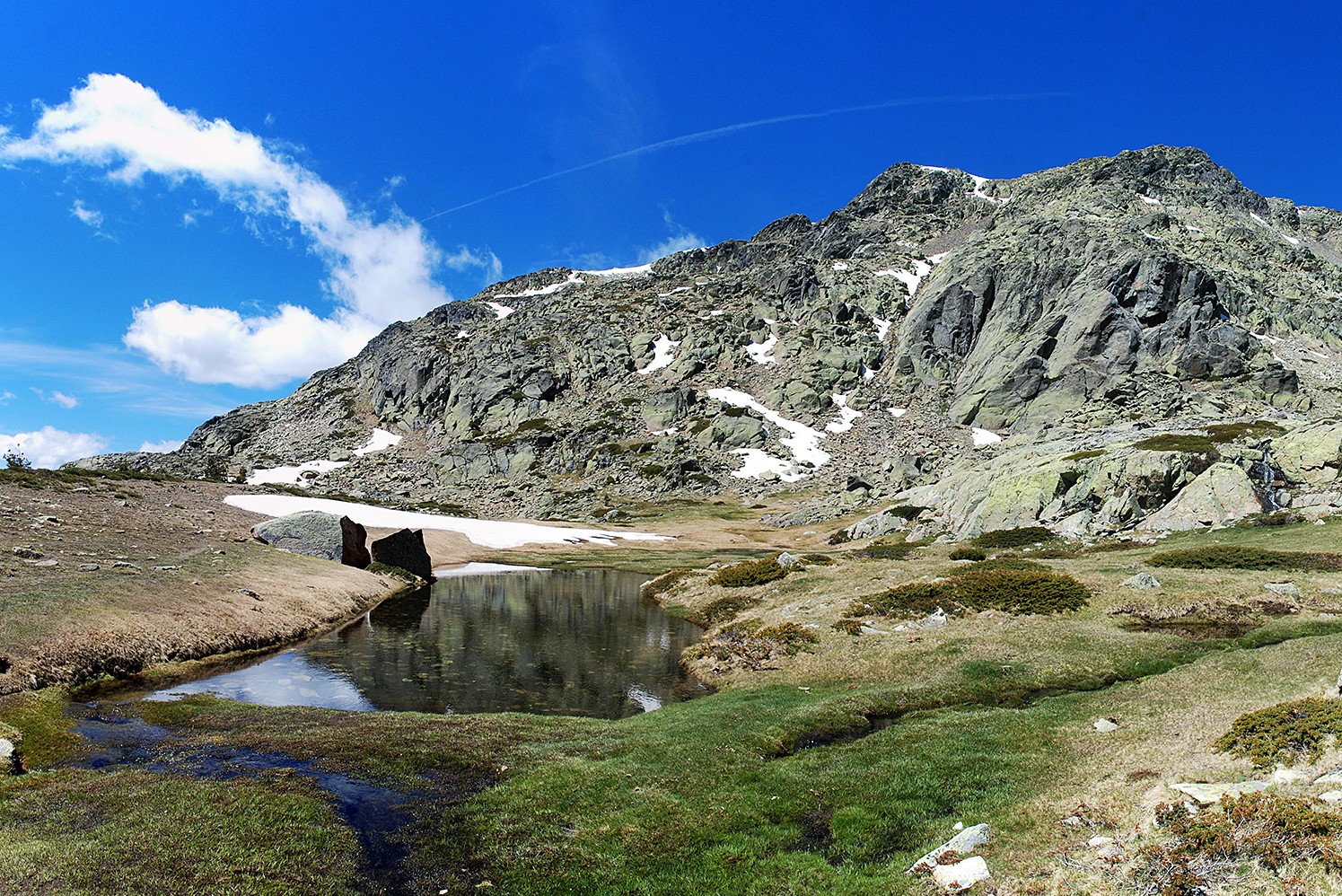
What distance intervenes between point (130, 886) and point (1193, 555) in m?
48.6

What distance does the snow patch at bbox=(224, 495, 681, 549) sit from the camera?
86.2m

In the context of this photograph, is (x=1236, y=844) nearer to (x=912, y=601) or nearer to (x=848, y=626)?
(x=848, y=626)

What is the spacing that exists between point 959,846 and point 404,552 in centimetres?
6174

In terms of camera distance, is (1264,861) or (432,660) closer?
(1264,861)

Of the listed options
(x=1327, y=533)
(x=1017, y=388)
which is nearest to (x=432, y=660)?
(x=1327, y=533)

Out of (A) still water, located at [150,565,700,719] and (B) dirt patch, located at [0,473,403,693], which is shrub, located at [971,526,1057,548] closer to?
(A) still water, located at [150,565,700,719]

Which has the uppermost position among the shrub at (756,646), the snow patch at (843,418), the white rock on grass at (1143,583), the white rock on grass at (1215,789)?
the snow patch at (843,418)

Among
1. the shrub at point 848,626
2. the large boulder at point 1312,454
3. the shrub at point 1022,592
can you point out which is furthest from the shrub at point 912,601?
the large boulder at point 1312,454

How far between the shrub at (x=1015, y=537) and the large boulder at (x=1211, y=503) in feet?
23.7

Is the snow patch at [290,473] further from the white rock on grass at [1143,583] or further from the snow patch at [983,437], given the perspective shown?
the white rock on grass at [1143,583]

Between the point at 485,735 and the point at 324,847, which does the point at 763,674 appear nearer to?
the point at 485,735

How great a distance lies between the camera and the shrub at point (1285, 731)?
11.9 metres

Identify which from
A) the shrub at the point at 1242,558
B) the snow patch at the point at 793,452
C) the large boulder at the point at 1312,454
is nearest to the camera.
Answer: the shrub at the point at 1242,558

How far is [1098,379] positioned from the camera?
16462 cm
